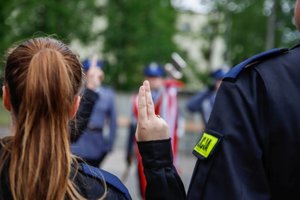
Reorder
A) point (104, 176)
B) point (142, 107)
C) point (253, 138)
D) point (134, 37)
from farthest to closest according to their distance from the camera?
point (134, 37)
point (142, 107)
point (104, 176)
point (253, 138)

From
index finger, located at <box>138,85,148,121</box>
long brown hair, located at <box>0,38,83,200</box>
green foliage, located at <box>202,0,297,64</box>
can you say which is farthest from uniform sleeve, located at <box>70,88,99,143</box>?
green foliage, located at <box>202,0,297,64</box>

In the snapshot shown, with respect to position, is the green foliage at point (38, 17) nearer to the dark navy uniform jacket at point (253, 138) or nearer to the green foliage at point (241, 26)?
the dark navy uniform jacket at point (253, 138)

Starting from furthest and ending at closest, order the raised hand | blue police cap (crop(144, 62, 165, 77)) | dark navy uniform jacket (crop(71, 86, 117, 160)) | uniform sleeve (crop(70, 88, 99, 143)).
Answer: blue police cap (crop(144, 62, 165, 77)) < dark navy uniform jacket (crop(71, 86, 117, 160)) < uniform sleeve (crop(70, 88, 99, 143)) < the raised hand

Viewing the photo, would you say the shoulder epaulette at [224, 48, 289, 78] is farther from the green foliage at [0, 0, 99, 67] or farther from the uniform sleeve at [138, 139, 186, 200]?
the green foliage at [0, 0, 99, 67]

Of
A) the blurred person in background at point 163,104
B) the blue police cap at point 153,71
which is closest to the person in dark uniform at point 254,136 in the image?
the blurred person in background at point 163,104

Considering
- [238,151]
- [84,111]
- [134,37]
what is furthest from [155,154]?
[134,37]

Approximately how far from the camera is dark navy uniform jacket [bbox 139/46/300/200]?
1.99m

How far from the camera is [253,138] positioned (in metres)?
1.98

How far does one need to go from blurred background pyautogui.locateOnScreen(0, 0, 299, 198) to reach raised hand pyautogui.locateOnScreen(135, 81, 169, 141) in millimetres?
8386

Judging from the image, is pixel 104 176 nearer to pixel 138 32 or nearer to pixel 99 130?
pixel 99 130

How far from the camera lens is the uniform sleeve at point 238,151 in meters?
1.99

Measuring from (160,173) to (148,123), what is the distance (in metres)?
0.19

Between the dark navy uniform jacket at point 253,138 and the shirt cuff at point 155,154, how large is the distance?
25cm

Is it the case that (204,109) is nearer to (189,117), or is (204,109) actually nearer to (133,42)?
(189,117)
